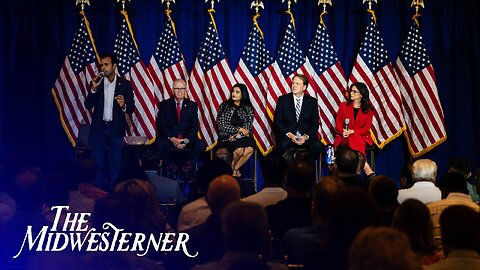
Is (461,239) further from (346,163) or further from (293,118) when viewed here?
(293,118)

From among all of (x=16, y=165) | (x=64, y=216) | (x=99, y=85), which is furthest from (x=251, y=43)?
(x=64, y=216)

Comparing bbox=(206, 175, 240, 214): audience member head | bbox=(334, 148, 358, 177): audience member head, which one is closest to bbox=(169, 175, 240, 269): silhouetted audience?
bbox=(206, 175, 240, 214): audience member head

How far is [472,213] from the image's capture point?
12.5 ft

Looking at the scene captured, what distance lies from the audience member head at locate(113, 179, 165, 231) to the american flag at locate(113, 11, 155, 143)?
6240 mm

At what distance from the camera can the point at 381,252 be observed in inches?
115

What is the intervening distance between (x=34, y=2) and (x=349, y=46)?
412cm

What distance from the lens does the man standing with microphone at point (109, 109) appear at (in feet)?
32.2

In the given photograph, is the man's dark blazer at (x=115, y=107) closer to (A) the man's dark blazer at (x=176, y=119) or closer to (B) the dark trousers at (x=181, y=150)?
(A) the man's dark blazer at (x=176, y=119)

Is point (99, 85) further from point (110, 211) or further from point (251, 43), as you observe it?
point (110, 211)

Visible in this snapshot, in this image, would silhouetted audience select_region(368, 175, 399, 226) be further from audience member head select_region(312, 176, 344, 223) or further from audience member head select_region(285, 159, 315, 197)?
audience member head select_region(312, 176, 344, 223)

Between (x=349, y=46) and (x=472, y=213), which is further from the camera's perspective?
(x=349, y=46)

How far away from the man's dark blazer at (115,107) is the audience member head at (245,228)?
21.0 ft

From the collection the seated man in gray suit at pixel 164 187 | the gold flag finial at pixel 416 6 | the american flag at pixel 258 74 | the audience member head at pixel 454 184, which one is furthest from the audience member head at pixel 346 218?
the gold flag finial at pixel 416 6

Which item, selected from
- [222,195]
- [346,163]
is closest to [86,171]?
[346,163]
